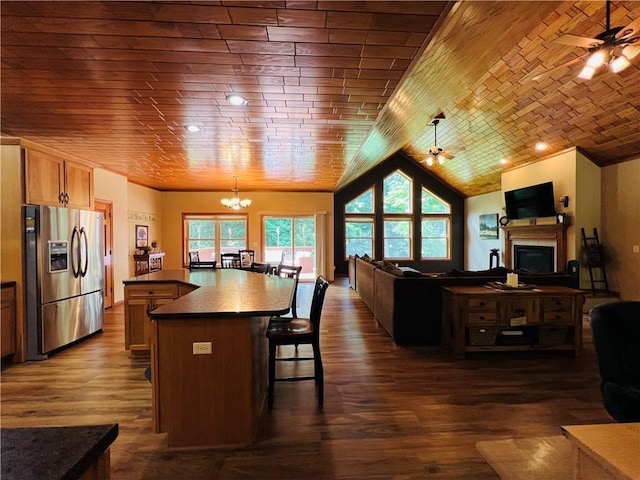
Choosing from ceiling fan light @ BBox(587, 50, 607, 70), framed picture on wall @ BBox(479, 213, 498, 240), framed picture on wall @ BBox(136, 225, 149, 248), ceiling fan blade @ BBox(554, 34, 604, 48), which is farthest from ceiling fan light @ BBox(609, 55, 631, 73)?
framed picture on wall @ BBox(136, 225, 149, 248)

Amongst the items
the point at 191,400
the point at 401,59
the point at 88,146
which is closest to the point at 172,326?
the point at 191,400

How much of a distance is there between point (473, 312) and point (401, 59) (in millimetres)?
2723

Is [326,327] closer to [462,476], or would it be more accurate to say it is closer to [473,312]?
[473,312]

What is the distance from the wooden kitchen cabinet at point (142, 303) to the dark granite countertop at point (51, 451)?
2865 mm

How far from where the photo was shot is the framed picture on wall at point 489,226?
9.05m

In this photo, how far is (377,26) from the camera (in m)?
1.94

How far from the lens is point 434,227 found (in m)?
10.9

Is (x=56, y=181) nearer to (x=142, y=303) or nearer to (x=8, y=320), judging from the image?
(x=8, y=320)

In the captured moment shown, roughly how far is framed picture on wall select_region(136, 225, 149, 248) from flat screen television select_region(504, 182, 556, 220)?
8864mm

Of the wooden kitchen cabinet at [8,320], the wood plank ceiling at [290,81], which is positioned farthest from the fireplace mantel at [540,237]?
the wooden kitchen cabinet at [8,320]

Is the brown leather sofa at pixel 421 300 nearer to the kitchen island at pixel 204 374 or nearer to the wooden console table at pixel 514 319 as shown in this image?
the wooden console table at pixel 514 319

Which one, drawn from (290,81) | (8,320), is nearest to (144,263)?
(8,320)

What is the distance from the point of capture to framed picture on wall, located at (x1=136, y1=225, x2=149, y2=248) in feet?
25.1

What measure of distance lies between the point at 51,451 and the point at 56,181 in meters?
4.38
